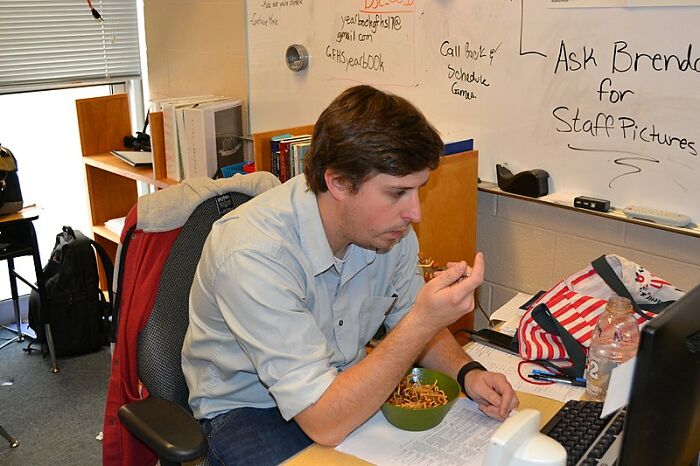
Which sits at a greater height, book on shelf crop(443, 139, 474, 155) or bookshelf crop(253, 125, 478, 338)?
book on shelf crop(443, 139, 474, 155)

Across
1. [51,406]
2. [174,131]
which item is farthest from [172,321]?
[51,406]

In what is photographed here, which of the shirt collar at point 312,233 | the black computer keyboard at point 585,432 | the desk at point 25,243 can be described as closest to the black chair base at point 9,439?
the desk at point 25,243

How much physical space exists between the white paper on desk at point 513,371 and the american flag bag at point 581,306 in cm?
4

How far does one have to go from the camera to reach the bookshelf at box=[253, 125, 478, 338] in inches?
80.9

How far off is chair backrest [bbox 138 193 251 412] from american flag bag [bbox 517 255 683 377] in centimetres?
73

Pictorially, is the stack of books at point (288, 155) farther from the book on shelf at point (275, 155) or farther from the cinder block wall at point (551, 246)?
the cinder block wall at point (551, 246)

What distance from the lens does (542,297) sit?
1.69 m

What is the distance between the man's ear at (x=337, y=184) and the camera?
1.37 m

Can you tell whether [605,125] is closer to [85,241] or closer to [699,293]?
[699,293]

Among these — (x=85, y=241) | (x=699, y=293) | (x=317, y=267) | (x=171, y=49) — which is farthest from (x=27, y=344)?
(x=699, y=293)

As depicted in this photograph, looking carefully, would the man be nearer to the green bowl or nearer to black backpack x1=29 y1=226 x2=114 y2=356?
the green bowl

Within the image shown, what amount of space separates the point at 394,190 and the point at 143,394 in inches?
28.3

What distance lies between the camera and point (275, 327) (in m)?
1.29

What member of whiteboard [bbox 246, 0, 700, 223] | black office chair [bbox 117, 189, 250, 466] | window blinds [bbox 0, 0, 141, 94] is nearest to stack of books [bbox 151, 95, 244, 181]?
whiteboard [bbox 246, 0, 700, 223]
